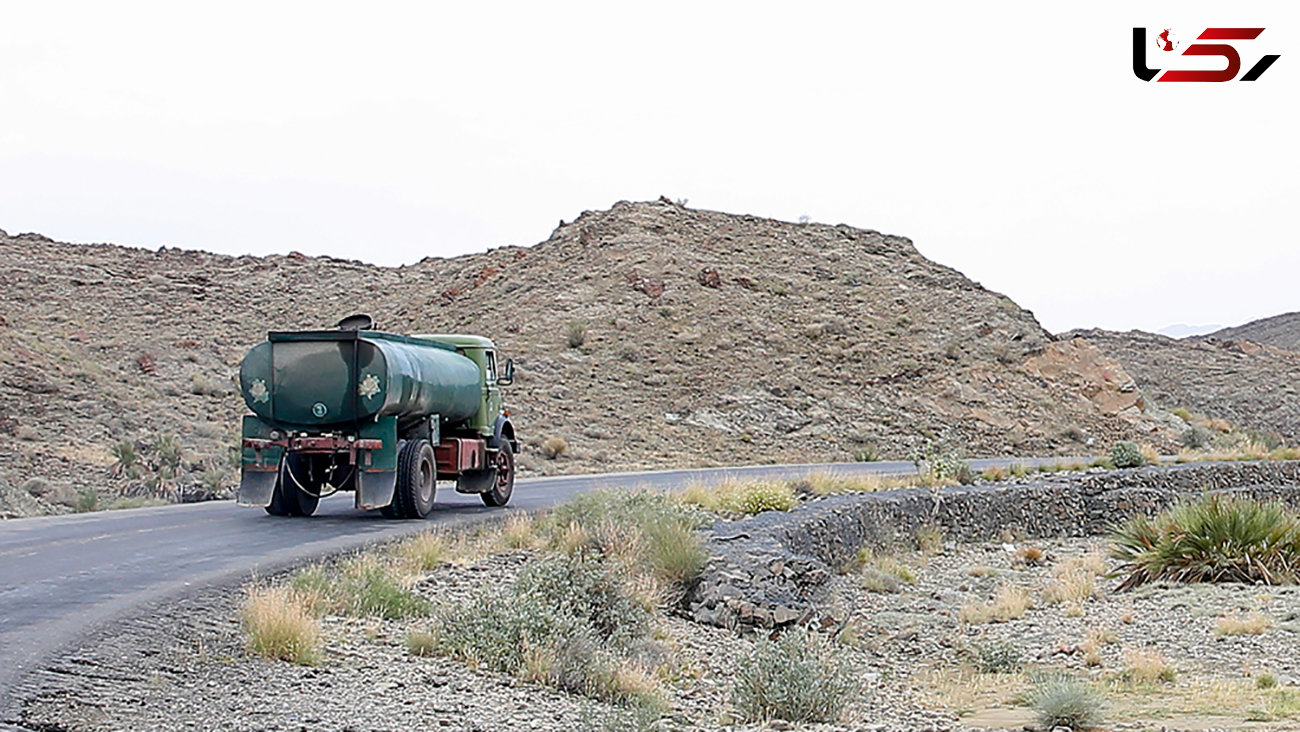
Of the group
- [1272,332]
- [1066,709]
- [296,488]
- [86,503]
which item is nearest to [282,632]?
[1066,709]

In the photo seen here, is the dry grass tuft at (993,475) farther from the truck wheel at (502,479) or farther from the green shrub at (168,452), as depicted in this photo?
the green shrub at (168,452)

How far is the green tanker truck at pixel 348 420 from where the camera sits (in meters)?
17.7

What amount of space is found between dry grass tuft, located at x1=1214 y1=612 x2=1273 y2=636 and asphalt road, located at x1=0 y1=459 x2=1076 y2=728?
9716mm

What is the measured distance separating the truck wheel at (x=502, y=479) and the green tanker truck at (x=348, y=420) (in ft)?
3.86

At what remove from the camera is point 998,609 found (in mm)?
17891

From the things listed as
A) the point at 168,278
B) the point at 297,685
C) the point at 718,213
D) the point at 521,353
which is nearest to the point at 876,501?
the point at 297,685

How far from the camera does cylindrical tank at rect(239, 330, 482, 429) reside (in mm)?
17609

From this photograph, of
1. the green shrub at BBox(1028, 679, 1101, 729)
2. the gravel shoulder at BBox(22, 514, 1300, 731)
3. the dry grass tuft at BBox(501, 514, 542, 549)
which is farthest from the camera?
the dry grass tuft at BBox(501, 514, 542, 549)

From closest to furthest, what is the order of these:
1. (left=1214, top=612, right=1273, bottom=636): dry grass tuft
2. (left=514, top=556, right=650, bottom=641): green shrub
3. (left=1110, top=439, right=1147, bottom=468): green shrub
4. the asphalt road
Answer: the asphalt road, (left=514, top=556, right=650, bottom=641): green shrub, (left=1214, top=612, right=1273, bottom=636): dry grass tuft, (left=1110, top=439, right=1147, bottom=468): green shrub

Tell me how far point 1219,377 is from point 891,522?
183 ft

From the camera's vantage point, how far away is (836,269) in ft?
203

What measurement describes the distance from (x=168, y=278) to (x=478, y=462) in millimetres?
48927

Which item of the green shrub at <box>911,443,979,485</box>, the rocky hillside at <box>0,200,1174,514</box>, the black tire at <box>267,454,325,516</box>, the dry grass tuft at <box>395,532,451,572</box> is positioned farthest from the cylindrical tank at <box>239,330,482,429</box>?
the green shrub at <box>911,443,979,485</box>

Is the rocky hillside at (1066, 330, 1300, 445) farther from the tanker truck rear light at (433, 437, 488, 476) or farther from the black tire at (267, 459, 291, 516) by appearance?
the black tire at (267, 459, 291, 516)
